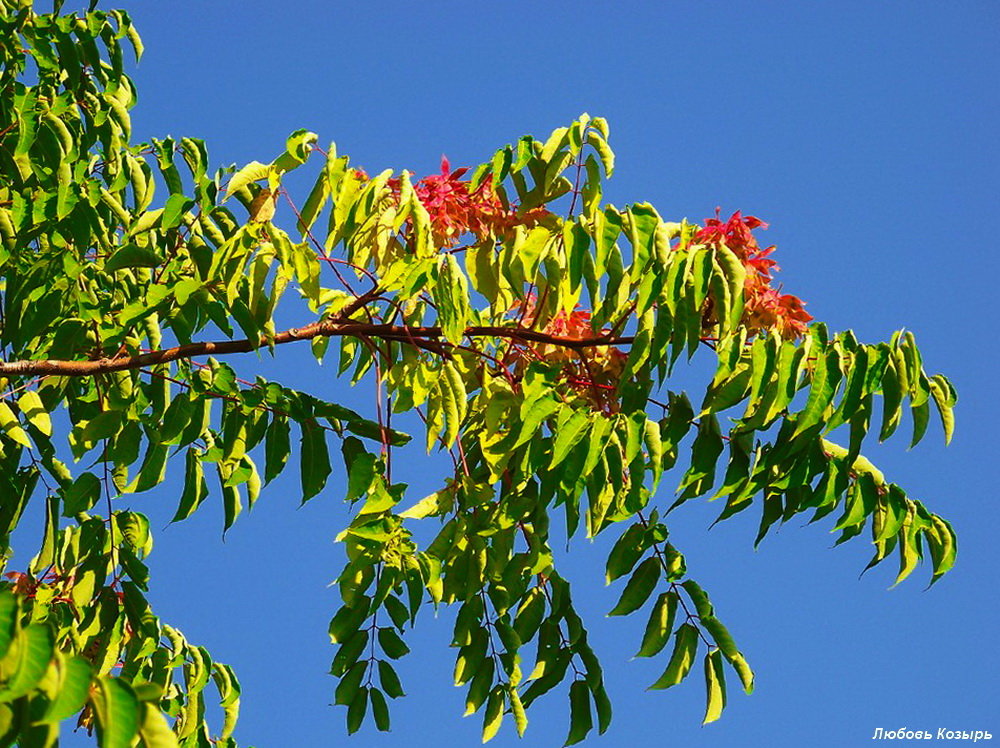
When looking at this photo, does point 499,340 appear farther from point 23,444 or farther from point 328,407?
point 23,444

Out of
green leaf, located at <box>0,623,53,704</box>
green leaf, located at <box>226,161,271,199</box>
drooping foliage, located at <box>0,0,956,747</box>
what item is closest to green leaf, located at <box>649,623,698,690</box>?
drooping foliage, located at <box>0,0,956,747</box>

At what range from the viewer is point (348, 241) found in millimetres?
3344

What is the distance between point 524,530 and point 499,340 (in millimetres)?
536

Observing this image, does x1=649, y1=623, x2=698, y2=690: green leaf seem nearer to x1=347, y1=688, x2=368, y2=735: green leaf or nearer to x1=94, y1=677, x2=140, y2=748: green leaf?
x1=347, y1=688, x2=368, y2=735: green leaf

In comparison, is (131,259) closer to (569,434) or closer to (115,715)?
(569,434)

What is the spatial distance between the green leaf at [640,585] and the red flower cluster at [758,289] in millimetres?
767

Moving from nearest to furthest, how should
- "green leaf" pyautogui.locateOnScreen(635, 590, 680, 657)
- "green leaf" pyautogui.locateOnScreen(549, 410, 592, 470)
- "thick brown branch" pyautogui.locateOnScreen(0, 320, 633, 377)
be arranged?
"green leaf" pyautogui.locateOnScreen(549, 410, 592, 470), "thick brown branch" pyautogui.locateOnScreen(0, 320, 633, 377), "green leaf" pyautogui.locateOnScreen(635, 590, 680, 657)

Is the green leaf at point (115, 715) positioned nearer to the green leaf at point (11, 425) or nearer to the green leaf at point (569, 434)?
the green leaf at point (569, 434)

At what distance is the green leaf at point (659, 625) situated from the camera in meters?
3.69

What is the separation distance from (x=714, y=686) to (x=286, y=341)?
1445 millimetres

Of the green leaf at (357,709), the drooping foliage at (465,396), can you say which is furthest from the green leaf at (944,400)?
the green leaf at (357,709)

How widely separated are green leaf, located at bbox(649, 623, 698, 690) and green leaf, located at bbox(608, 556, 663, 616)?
134 millimetres

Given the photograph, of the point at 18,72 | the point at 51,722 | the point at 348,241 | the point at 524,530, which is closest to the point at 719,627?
the point at 524,530

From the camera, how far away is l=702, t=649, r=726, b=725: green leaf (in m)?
3.74
